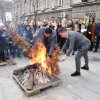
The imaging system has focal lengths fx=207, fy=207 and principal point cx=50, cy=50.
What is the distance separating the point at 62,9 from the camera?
19.0 m

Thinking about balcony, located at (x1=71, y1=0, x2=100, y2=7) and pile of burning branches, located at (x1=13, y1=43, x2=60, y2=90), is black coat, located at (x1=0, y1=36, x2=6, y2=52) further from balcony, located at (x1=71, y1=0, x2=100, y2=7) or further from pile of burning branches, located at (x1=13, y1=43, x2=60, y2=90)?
balcony, located at (x1=71, y1=0, x2=100, y2=7)

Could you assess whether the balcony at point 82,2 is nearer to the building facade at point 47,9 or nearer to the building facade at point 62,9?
the building facade at point 62,9

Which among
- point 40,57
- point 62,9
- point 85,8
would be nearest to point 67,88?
point 40,57

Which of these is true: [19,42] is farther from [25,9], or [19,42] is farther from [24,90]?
[25,9]

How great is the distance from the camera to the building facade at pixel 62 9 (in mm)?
14547

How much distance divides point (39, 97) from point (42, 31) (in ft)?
10.1

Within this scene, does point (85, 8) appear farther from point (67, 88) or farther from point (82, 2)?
point (67, 88)

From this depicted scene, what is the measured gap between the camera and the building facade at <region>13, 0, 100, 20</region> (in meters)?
14.5

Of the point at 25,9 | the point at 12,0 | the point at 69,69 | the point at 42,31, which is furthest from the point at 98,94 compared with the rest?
the point at 12,0

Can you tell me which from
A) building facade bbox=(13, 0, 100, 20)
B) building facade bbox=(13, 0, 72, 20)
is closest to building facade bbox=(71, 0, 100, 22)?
building facade bbox=(13, 0, 100, 20)

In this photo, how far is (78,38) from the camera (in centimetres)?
675

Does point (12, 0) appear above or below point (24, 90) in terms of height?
above

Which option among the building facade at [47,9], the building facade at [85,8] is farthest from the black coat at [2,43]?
the building facade at [47,9]

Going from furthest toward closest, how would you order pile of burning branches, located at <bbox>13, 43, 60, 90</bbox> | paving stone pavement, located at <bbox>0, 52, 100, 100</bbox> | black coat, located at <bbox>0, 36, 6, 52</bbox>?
1. black coat, located at <bbox>0, 36, 6, 52</bbox>
2. pile of burning branches, located at <bbox>13, 43, 60, 90</bbox>
3. paving stone pavement, located at <bbox>0, 52, 100, 100</bbox>
